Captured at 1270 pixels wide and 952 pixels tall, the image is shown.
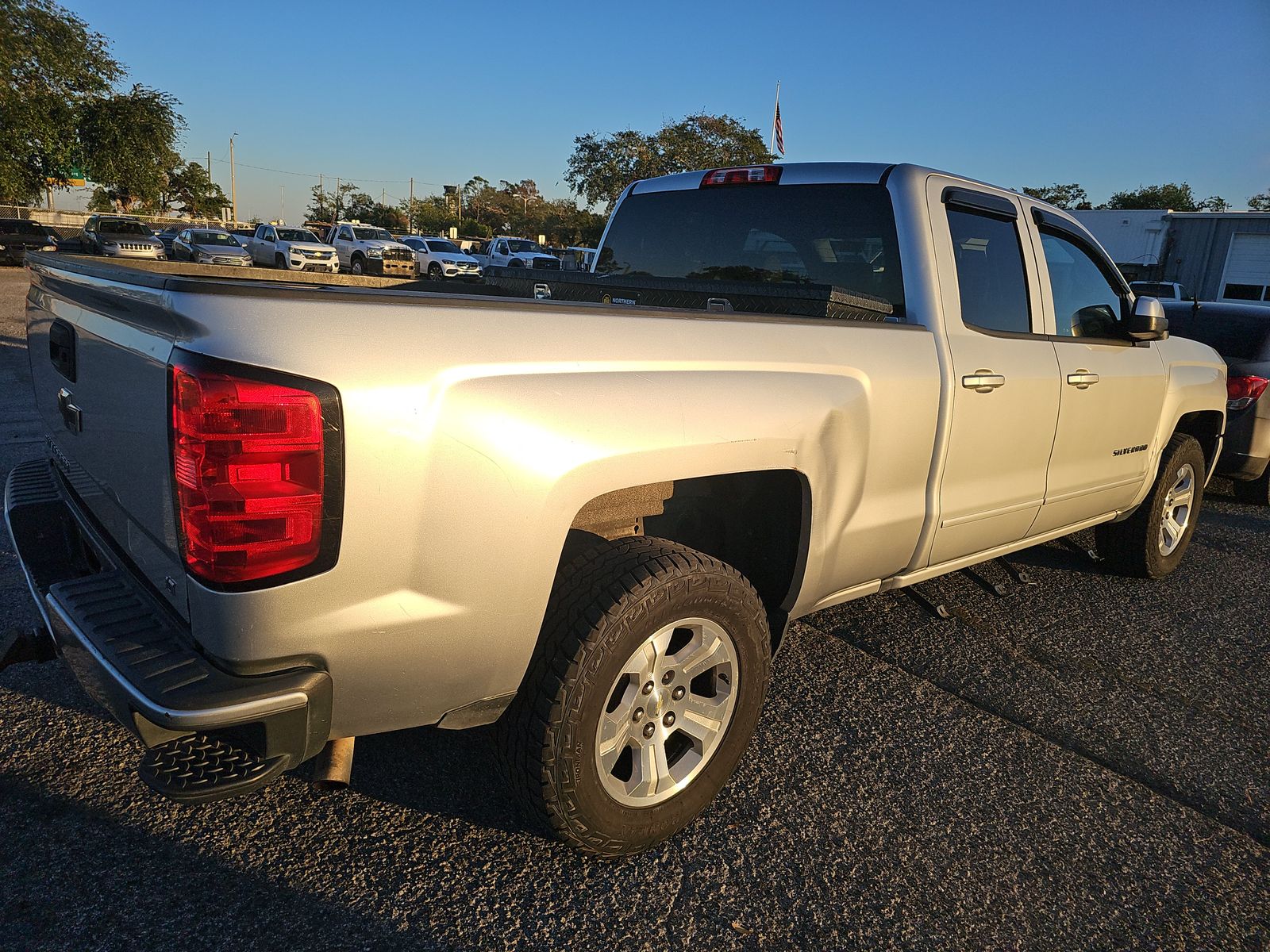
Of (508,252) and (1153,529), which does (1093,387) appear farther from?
(508,252)

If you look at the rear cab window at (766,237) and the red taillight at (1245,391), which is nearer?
the rear cab window at (766,237)

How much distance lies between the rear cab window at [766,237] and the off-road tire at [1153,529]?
95.4 inches

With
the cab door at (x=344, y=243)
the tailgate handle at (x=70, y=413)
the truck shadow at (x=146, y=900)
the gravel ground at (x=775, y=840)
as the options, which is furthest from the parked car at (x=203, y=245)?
the truck shadow at (x=146, y=900)

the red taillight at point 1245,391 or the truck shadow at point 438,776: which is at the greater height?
the red taillight at point 1245,391

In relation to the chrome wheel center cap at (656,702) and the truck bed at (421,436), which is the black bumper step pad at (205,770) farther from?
the chrome wheel center cap at (656,702)

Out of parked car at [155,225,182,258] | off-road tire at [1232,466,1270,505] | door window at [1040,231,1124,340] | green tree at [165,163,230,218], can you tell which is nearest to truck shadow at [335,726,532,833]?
door window at [1040,231,1124,340]

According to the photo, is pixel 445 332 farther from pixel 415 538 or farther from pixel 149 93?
pixel 149 93

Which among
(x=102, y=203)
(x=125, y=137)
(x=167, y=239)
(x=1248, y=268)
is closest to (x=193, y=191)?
(x=102, y=203)

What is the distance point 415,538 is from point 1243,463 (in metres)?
7.24

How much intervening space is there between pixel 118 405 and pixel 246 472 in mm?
579

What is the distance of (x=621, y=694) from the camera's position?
2299mm

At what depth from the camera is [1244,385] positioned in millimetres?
6750

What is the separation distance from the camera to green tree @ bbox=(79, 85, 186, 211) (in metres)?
41.6

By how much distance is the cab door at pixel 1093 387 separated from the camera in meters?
3.76
